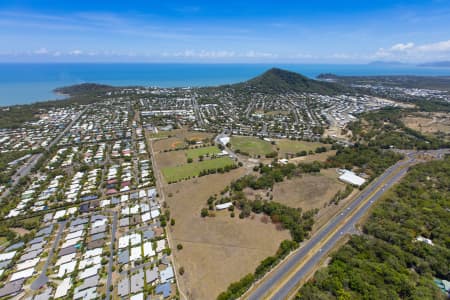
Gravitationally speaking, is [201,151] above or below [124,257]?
above

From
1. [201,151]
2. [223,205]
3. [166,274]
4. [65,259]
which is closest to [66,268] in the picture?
[65,259]

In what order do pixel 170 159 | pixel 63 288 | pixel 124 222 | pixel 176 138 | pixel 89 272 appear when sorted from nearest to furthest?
pixel 63 288 → pixel 89 272 → pixel 124 222 → pixel 170 159 → pixel 176 138

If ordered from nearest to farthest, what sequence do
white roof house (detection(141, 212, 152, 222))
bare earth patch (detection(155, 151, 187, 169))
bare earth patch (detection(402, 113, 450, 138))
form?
white roof house (detection(141, 212, 152, 222)) → bare earth patch (detection(155, 151, 187, 169)) → bare earth patch (detection(402, 113, 450, 138))

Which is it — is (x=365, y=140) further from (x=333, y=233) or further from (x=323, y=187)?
(x=333, y=233)

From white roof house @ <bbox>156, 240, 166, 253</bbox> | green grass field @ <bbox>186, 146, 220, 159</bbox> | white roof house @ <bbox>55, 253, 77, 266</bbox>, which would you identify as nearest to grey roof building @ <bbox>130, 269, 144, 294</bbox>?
white roof house @ <bbox>156, 240, 166, 253</bbox>

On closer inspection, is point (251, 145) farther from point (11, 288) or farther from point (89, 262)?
point (11, 288)

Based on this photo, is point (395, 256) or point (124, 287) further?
point (395, 256)

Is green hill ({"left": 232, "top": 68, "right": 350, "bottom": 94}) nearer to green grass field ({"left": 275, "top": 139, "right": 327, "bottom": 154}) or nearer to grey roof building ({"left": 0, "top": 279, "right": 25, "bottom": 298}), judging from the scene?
green grass field ({"left": 275, "top": 139, "right": 327, "bottom": 154})
